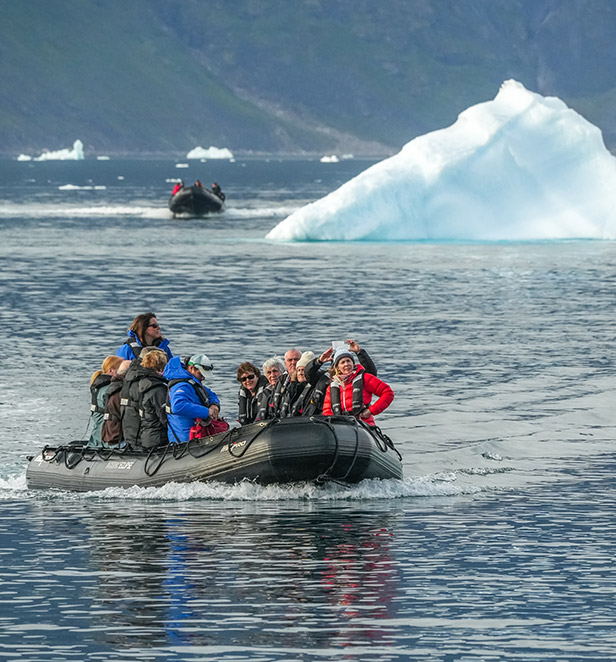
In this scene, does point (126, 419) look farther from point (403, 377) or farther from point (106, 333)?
point (106, 333)

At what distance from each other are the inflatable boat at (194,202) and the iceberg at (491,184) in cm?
2558

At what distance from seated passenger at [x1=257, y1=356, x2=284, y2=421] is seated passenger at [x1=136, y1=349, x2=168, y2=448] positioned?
119 centimetres

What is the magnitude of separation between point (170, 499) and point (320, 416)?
7.14ft

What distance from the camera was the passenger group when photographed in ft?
66.4

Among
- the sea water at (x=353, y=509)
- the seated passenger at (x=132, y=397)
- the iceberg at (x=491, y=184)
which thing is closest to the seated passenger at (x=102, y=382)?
the seated passenger at (x=132, y=397)

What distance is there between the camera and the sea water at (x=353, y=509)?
14.6 meters

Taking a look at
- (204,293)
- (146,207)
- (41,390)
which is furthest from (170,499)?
(146,207)

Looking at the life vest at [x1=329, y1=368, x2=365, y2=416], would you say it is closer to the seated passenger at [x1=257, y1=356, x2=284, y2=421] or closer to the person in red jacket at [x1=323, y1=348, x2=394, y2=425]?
the person in red jacket at [x1=323, y1=348, x2=394, y2=425]

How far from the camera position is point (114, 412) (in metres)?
21.2

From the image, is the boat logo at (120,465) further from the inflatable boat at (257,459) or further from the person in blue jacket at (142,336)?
the person in blue jacket at (142,336)

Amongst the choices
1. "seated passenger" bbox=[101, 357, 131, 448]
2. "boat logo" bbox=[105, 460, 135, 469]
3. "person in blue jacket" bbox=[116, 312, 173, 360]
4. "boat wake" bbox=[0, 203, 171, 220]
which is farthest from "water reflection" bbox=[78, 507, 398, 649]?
"boat wake" bbox=[0, 203, 171, 220]

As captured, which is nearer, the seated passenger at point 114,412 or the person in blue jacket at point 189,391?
the person in blue jacket at point 189,391

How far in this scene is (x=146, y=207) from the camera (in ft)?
350

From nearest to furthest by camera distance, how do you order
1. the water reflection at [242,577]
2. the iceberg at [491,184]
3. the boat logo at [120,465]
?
the water reflection at [242,577]
the boat logo at [120,465]
the iceberg at [491,184]
